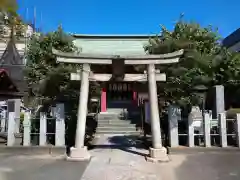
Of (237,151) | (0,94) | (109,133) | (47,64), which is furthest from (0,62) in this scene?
(237,151)

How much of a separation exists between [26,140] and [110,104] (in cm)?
1040

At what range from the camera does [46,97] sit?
38.8 ft

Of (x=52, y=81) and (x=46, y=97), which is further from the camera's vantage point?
(x=46, y=97)

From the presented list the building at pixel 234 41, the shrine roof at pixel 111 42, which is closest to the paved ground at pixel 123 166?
the shrine roof at pixel 111 42

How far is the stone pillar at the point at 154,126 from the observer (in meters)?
7.47

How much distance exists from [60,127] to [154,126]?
125 inches

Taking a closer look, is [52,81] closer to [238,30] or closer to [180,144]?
[180,144]

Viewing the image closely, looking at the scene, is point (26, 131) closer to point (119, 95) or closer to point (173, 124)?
point (173, 124)

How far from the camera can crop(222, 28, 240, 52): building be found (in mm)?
20837

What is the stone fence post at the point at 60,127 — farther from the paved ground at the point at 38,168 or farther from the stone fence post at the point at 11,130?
the stone fence post at the point at 11,130

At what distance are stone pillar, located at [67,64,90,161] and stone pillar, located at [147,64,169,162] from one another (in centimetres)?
200

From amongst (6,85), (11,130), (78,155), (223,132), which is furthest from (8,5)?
(6,85)

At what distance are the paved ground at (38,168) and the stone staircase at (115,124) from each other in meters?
6.27

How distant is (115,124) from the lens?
15.0 meters
